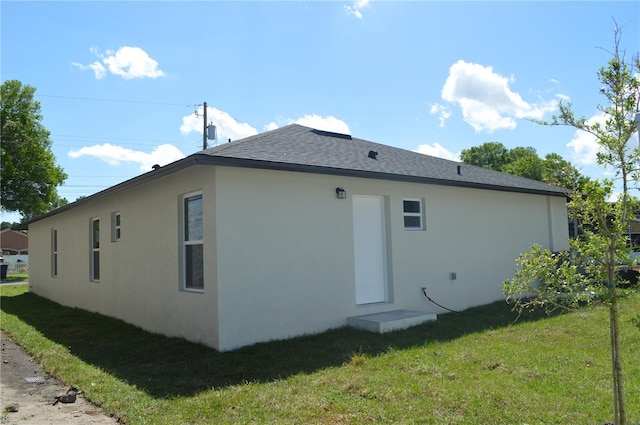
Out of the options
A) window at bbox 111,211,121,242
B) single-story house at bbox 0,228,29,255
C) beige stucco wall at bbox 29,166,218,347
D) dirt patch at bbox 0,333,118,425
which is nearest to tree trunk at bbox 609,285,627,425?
dirt patch at bbox 0,333,118,425

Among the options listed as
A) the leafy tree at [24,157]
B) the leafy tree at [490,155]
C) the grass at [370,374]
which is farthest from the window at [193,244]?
the leafy tree at [490,155]

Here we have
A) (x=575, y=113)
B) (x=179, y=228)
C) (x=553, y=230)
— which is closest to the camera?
(x=575, y=113)

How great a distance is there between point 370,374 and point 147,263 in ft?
18.7

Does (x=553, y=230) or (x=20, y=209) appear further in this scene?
(x=20, y=209)

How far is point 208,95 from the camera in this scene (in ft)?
80.7

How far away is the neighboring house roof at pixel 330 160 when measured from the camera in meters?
7.34

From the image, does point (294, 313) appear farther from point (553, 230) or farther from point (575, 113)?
point (553, 230)

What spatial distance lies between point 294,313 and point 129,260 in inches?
178

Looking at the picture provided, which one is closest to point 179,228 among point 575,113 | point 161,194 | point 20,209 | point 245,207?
point 161,194

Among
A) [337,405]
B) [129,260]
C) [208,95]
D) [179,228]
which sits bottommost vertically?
[337,405]

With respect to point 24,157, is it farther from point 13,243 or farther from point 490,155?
point 13,243

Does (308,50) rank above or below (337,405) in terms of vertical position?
above

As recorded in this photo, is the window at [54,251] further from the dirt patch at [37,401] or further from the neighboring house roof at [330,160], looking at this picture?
the dirt patch at [37,401]

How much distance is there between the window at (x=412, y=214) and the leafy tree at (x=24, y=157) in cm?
2626
